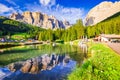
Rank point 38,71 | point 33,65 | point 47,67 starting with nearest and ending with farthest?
point 38,71 → point 47,67 → point 33,65

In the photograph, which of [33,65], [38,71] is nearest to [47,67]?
[33,65]

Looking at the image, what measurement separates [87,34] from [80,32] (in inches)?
382

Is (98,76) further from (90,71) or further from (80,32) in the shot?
(80,32)

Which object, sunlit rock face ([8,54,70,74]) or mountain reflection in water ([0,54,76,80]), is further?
sunlit rock face ([8,54,70,74])

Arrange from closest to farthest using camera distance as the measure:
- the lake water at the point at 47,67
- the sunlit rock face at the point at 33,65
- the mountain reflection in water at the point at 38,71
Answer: the mountain reflection in water at the point at 38,71 → the lake water at the point at 47,67 → the sunlit rock face at the point at 33,65

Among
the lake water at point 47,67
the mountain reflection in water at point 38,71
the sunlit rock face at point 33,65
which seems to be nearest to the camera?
the mountain reflection in water at point 38,71

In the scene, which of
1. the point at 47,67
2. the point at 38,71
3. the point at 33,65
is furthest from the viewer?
the point at 33,65

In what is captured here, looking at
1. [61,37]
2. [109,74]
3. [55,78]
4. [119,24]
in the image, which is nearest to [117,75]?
[109,74]

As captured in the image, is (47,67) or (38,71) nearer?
(38,71)

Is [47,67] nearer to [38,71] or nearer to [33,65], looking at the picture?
[33,65]

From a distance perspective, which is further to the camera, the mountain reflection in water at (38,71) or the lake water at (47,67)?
the lake water at (47,67)

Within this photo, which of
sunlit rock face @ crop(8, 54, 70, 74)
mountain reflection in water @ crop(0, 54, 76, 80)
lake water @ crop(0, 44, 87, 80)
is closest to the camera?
mountain reflection in water @ crop(0, 54, 76, 80)

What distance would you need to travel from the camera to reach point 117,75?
20.7 metres

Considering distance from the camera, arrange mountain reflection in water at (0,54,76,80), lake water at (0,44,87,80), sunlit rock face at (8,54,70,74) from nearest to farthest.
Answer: mountain reflection in water at (0,54,76,80)
lake water at (0,44,87,80)
sunlit rock face at (8,54,70,74)
